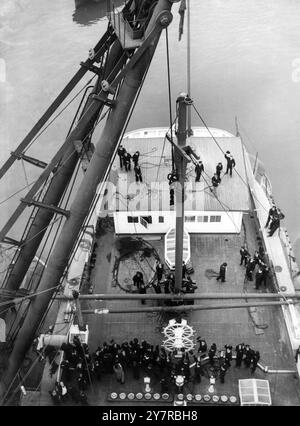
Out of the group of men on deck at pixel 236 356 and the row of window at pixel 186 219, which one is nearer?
the group of men on deck at pixel 236 356

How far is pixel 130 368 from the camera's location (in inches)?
695

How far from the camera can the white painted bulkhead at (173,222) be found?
21906mm

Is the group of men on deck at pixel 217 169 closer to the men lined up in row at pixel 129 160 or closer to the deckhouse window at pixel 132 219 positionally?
the men lined up in row at pixel 129 160

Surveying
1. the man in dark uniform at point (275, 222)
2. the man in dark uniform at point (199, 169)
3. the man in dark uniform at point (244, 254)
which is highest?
the man in dark uniform at point (199, 169)

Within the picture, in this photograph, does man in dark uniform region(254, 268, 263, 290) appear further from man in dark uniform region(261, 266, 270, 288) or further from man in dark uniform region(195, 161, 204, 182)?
man in dark uniform region(195, 161, 204, 182)

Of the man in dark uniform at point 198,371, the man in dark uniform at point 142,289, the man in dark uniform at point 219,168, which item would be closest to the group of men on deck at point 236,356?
the man in dark uniform at point 198,371

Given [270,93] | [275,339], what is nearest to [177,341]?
[275,339]

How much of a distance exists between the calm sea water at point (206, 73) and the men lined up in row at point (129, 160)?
1176cm

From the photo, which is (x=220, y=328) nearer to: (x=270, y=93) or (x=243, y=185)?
(x=243, y=185)

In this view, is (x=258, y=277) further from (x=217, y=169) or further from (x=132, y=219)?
(x=132, y=219)

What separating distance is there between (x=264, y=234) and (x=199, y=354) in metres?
7.36

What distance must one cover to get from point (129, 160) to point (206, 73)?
2146 centimetres

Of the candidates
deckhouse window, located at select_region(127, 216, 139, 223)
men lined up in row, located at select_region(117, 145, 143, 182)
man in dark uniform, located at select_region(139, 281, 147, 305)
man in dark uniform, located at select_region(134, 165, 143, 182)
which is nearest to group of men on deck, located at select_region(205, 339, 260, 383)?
man in dark uniform, located at select_region(139, 281, 147, 305)

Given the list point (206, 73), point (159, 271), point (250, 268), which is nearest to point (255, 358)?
point (250, 268)
